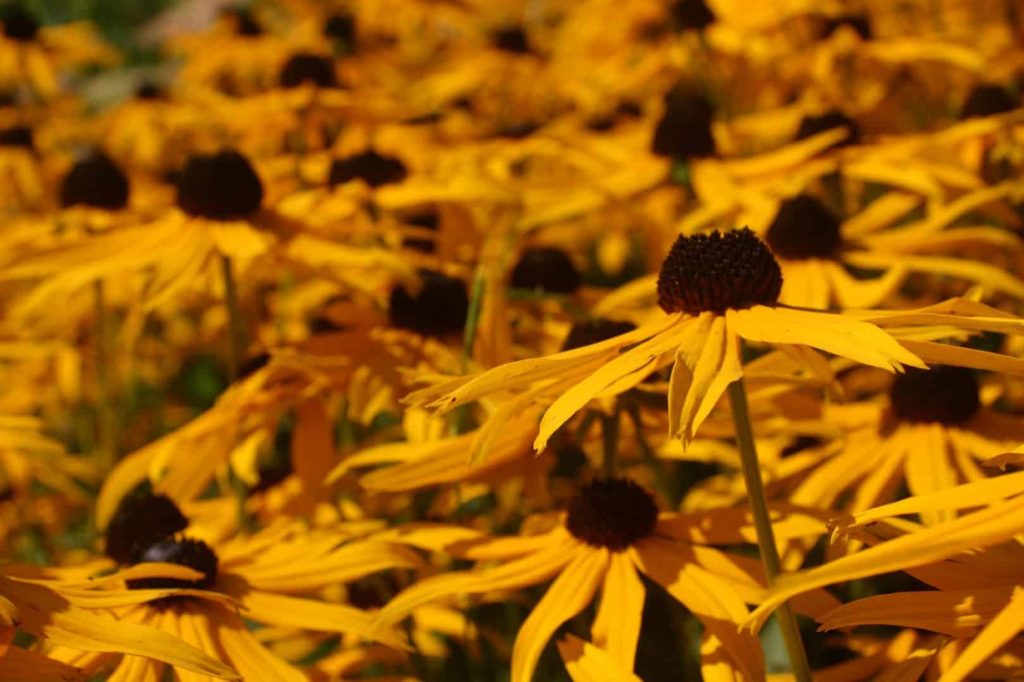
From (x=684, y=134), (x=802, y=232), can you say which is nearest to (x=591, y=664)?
(x=802, y=232)

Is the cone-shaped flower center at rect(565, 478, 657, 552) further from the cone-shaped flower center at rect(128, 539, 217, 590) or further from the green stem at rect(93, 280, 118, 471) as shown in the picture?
the green stem at rect(93, 280, 118, 471)

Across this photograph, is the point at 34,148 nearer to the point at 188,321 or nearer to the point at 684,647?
the point at 188,321

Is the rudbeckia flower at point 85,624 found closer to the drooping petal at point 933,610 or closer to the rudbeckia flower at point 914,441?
the drooping petal at point 933,610

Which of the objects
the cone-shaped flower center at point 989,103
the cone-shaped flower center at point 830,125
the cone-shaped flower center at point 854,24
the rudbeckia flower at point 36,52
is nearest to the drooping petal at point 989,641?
the cone-shaped flower center at point 830,125

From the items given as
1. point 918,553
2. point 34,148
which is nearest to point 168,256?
point 918,553

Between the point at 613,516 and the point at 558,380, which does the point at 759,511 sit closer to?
the point at 558,380

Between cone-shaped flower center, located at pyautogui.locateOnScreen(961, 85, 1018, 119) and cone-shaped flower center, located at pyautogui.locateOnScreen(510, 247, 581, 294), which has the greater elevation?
cone-shaped flower center, located at pyautogui.locateOnScreen(961, 85, 1018, 119)

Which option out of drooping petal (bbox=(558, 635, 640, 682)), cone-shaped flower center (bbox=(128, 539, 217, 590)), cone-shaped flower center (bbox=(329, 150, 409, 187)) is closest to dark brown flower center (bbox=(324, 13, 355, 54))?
cone-shaped flower center (bbox=(329, 150, 409, 187))
